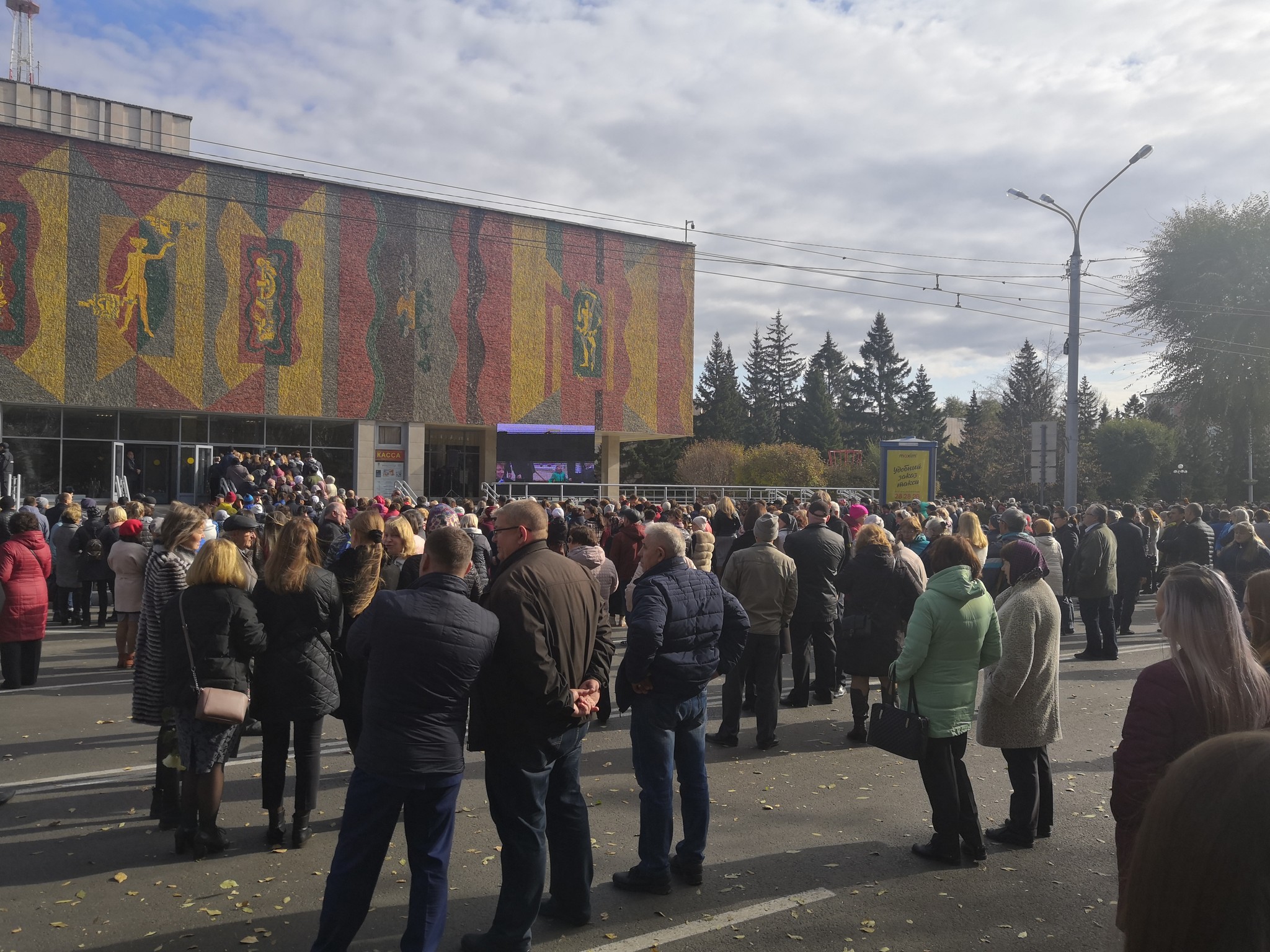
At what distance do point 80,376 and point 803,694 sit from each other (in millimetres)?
28370

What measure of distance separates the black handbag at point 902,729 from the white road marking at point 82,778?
3.94 m

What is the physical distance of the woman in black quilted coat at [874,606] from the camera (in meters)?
7.82

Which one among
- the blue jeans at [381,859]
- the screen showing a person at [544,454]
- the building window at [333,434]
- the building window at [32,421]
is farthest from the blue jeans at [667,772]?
the screen showing a person at [544,454]

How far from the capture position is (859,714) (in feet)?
26.4

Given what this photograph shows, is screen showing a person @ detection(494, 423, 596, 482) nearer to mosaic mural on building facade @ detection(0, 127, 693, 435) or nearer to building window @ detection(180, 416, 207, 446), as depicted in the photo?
mosaic mural on building facade @ detection(0, 127, 693, 435)

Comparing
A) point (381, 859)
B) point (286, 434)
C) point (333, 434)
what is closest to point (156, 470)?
point (286, 434)

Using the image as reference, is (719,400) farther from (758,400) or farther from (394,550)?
(394,550)

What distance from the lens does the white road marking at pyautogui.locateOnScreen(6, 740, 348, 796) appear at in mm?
6508

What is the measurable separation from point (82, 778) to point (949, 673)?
6095 millimetres

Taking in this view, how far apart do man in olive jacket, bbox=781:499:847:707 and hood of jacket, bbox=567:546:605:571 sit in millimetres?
1915

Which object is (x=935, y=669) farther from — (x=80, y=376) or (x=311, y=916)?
(x=80, y=376)

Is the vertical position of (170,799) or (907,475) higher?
(907,475)

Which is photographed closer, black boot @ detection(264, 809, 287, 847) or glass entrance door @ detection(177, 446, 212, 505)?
black boot @ detection(264, 809, 287, 847)

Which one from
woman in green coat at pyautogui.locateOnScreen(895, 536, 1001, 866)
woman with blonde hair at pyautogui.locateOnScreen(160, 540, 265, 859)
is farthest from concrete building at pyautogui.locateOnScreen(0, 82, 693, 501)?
woman in green coat at pyautogui.locateOnScreen(895, 536, 1001, 866)
